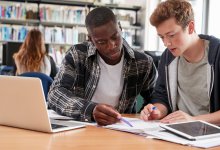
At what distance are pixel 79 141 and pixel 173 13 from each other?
77 cm

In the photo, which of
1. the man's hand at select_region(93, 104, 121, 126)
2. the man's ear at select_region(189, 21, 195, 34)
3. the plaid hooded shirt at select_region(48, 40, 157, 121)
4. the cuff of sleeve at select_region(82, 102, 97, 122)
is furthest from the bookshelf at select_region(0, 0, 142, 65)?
the man's hand at select_region(93, 104, 121, 126)

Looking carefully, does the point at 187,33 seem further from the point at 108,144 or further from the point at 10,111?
the point at 10,111

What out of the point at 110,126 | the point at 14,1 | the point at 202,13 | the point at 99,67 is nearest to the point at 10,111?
the point at 110,126

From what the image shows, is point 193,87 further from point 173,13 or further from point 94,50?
point 94,50

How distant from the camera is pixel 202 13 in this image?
4.78 metres

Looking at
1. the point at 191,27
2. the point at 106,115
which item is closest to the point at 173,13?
the point at 191,27

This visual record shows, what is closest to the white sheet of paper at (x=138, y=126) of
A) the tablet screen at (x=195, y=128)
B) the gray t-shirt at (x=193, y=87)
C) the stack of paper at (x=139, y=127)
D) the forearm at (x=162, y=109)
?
the stack of paper at (x=139, y=127)

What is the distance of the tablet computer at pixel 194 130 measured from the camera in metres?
1.12

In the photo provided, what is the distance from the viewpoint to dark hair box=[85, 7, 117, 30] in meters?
1.66

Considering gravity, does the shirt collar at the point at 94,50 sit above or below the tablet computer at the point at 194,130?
above

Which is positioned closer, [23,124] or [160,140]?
[160,140]

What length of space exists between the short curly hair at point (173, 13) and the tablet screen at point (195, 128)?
53 centimetres

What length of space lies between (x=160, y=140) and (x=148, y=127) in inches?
7.0

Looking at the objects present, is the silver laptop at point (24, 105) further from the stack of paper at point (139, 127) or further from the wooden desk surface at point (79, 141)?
the stack of paper at point (139, 127)
